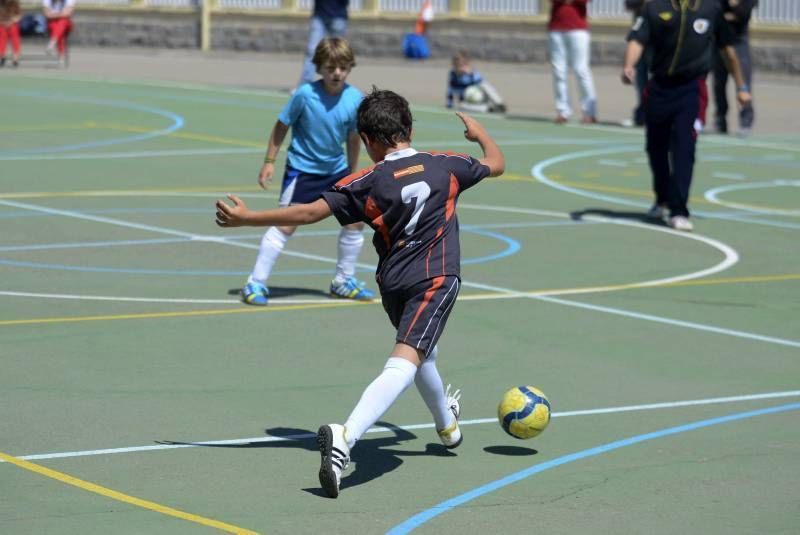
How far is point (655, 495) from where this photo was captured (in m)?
7.09

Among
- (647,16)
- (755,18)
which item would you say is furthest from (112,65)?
(647,16)

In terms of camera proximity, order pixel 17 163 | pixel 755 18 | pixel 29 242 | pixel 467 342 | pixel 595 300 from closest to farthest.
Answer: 1. pixel 467 342
2. pixel 595 300
3. pixel 29 242
4. pixel 17 163
5. pixel 755 18

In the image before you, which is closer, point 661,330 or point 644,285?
point 661,330

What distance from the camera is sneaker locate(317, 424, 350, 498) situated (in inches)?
269

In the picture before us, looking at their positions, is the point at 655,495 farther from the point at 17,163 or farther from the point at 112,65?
the point at 112,65

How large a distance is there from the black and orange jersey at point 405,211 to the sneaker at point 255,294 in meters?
3.96

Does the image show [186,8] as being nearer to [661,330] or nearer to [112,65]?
[112,65]

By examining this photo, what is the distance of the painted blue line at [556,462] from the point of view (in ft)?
22.0

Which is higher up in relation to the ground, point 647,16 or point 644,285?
point 647,16

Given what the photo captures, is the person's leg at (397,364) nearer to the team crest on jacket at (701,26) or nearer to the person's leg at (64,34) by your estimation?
the team crest on jacket at (701,26)

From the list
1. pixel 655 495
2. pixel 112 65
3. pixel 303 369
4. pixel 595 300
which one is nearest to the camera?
pixel 655 495

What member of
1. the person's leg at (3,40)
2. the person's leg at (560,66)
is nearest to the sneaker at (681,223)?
the person's leg at (560,66)

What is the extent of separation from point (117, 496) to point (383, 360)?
3017 mm

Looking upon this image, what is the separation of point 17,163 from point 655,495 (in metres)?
13.4
